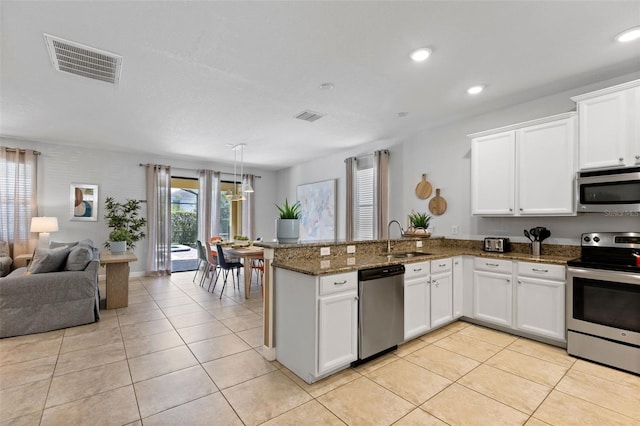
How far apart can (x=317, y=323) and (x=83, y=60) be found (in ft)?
10.1

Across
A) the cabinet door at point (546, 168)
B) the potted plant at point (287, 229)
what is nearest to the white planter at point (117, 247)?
the potted plant at point (287, 229)

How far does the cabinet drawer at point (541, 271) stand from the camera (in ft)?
9.16

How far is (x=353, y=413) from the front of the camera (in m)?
1.89

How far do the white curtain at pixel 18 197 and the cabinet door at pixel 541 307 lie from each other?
7664mm

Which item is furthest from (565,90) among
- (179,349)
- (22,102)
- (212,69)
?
(22,102)

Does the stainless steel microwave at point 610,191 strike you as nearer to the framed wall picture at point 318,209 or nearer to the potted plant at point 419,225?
the potted plant at point 419,225

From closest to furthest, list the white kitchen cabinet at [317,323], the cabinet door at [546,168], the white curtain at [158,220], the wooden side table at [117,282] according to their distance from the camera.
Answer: the white kitchen cabinet at [317,323]
the cabinet door at [546,168]
the wooden side table at [117,282]
the white curtain at [158,220]

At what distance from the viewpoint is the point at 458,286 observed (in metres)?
3.49

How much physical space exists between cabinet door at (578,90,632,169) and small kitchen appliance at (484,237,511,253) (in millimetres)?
1091

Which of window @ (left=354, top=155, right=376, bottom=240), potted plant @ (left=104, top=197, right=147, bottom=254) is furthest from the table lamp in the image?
window @ (left=354, top=155, right=376, bottom=240)

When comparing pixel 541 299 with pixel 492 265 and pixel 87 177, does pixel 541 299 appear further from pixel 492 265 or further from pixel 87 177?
pixel 87 177

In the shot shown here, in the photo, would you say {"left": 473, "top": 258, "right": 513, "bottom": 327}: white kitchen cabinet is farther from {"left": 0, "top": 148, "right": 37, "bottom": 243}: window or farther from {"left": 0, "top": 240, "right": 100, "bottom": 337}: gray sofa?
{"left": 0, "top": 148, "right": 37, "bottom": 243}: window

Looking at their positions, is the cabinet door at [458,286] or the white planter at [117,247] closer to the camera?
the cabinet door at [458,286]

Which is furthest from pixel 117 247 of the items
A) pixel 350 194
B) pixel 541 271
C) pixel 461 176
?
pixel 541 271
